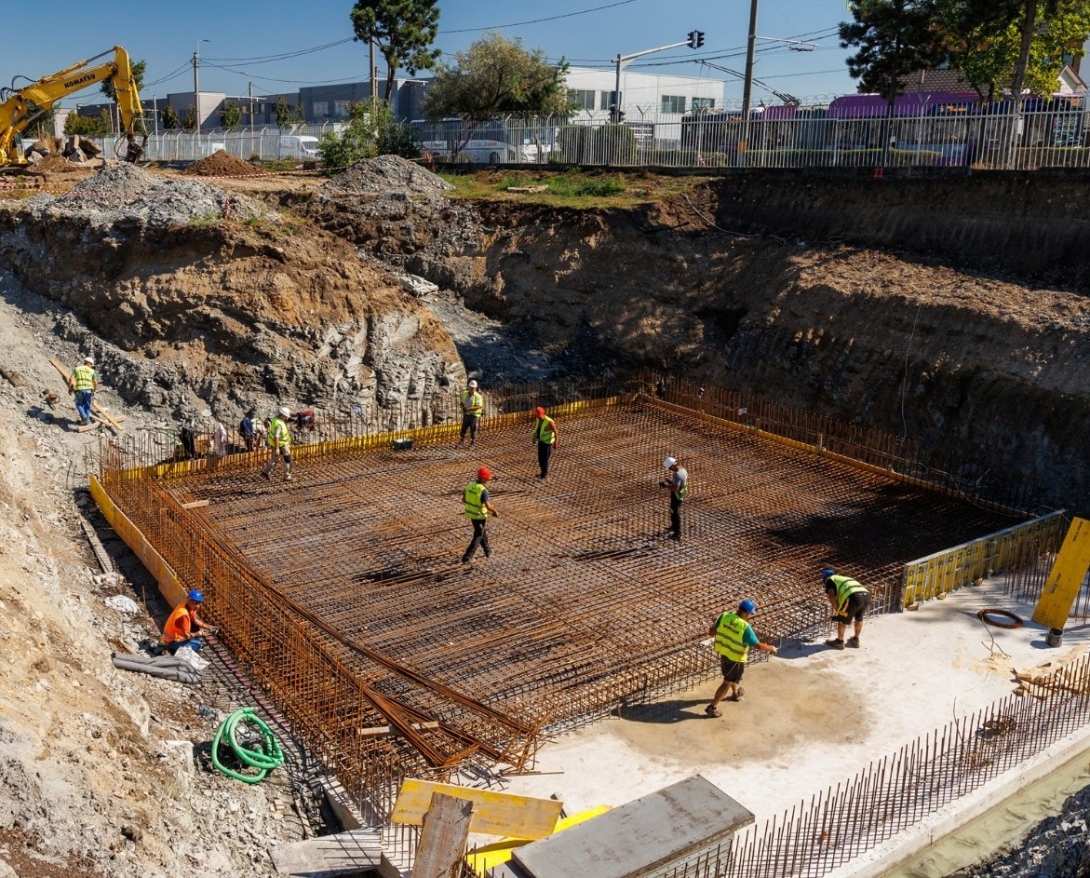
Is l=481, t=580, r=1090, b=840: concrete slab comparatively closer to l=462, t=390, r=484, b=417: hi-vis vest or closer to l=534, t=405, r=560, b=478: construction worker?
l=534, t=405, r=560, b=478: construction worker


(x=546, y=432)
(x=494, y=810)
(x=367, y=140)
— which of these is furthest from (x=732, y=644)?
(x=367, y=140)

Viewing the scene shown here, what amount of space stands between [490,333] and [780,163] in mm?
8476

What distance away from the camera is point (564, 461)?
1568 cm

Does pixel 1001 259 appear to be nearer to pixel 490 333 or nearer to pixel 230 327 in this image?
pixel 490 333

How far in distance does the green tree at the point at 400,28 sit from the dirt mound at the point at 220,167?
346 inches

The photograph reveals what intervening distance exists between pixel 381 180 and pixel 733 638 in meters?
18.3

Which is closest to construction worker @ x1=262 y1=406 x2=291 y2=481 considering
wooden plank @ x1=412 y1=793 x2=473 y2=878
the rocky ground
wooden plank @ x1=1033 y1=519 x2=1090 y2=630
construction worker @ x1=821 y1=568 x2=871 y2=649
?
the rocky ground

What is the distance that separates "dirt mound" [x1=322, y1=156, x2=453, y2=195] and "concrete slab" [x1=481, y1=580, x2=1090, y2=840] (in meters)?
16.7

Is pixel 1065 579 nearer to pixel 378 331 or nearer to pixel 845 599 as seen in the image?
pixel 845 599

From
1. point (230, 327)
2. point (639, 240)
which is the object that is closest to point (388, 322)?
point (230, 327)

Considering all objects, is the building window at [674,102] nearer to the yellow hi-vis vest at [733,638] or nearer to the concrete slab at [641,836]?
the yellow hi-vis vest at [733,638]

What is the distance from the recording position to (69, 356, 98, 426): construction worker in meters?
14.9

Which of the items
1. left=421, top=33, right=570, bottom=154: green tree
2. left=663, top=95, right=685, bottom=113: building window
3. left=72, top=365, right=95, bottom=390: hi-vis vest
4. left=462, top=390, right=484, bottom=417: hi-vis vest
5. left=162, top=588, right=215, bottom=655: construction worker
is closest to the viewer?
left=162, top=588, right=215, bottom=655: construction worker

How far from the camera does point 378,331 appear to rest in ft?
58.9
